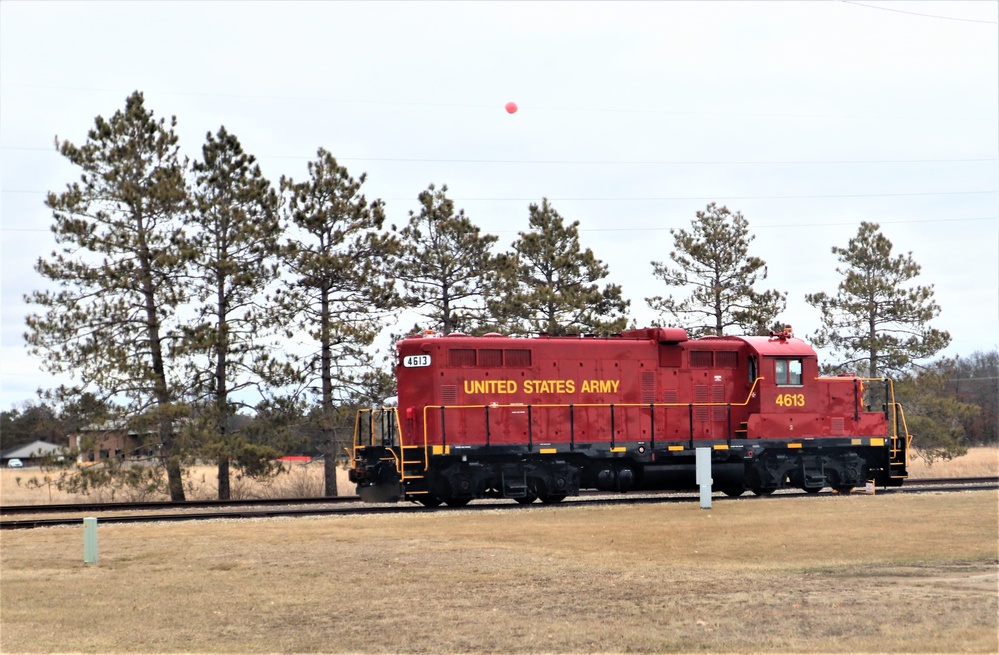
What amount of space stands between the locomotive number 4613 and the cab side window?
27 centimetres

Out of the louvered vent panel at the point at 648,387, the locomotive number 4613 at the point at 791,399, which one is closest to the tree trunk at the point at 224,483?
the louvered vent panel at the point at 648,387

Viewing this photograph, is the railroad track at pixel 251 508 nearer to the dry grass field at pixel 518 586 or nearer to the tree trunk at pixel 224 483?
the dry grass field at pixel 518 586

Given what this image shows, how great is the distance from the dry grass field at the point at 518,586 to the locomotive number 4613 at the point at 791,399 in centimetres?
695

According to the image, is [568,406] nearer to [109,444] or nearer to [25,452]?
[109,444]

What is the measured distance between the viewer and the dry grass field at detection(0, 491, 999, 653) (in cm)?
1061

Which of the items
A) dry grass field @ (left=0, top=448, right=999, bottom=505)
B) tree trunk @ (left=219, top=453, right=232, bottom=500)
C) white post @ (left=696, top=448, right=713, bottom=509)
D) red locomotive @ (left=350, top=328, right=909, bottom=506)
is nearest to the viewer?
white post @ (left=696, top=448, right=713, bottom=509)

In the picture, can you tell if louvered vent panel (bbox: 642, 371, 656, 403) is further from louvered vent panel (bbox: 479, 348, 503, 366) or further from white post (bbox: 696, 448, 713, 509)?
louvered vent panel (bbox: 479, 348, 503, 366)

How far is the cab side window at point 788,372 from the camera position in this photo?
28.9 m

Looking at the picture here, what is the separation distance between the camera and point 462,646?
1036 cm

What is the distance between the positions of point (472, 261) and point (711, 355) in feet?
40.4

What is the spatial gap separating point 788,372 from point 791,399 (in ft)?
2.34

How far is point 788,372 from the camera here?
29.0 metres

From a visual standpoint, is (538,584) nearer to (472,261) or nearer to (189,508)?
(189,508)

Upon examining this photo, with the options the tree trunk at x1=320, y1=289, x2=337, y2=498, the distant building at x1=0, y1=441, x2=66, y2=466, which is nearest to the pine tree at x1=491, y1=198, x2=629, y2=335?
the tree trunk at x1=320, y1=289, x2=337, y2=498
